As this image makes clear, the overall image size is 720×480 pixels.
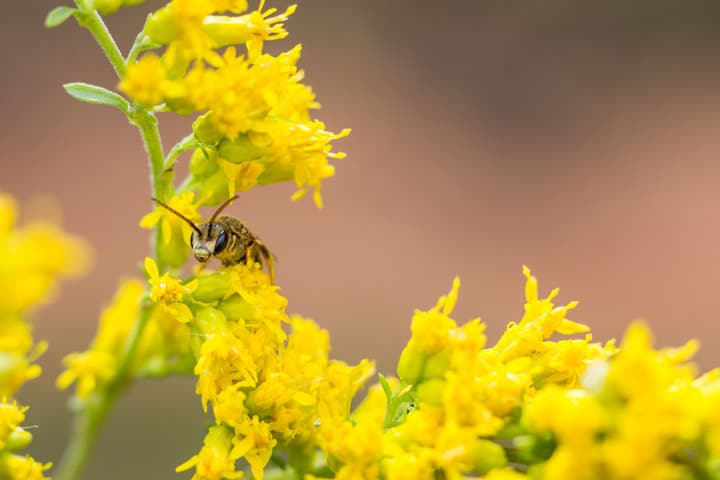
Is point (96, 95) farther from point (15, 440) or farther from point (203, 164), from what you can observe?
point (15, 440)

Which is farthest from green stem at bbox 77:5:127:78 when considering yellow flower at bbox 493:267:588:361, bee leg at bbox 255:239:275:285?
yellow flower at bbox 493:267:588:361

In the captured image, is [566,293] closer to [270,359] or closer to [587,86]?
[587,86]

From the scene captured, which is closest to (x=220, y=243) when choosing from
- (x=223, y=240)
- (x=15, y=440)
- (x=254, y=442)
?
(x=223, y=240)

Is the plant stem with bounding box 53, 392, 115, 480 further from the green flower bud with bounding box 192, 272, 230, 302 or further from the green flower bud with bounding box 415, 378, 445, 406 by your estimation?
the green flower bud with bounding box 415, 378, 445, 406

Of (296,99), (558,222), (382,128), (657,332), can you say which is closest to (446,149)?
(382,128)

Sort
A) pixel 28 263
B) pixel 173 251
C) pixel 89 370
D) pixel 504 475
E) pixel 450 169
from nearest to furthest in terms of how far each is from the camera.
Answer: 1. pixel 28 263
2. pixel 504 475
3. pixel 173 251
4. pixel 89 370
5. pixel 450 169
